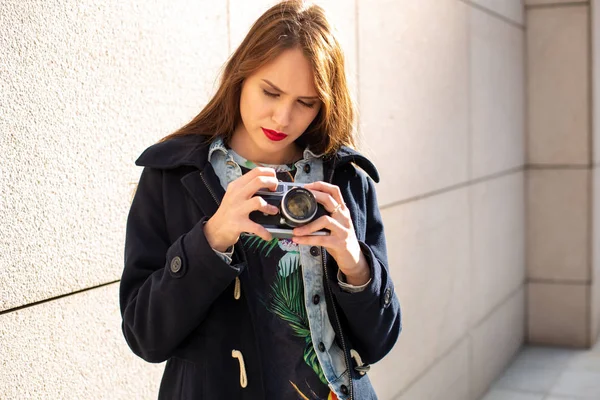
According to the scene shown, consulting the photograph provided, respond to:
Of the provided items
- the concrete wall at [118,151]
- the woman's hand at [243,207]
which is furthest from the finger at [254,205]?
the concrete wall at [118,151]

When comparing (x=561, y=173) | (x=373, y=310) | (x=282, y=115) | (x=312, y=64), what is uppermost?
(x=312, y=64)

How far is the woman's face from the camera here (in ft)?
6.48

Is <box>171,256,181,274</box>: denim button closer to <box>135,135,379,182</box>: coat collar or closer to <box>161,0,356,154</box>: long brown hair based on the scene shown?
<box>135,135,379,182</box>: coat collar

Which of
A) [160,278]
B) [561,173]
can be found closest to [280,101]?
[160,278]

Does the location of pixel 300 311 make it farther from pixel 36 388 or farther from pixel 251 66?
pixel 36 388

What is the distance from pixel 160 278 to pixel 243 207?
0.86ft

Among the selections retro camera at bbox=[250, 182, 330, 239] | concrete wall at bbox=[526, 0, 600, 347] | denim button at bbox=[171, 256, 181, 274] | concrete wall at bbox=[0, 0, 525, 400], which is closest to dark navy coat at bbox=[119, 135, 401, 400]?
denim button at bbox=[171, 256, 181, 274]

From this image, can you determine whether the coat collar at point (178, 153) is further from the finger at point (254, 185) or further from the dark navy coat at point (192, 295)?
the finger at point (254, 185)

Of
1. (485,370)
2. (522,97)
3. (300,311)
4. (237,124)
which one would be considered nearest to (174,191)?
(237,124)

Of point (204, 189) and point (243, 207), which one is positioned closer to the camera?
point (243, 207)

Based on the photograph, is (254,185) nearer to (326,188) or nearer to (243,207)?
(243,207)

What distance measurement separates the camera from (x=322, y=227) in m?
1.82

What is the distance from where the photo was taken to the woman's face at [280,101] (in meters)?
1.98

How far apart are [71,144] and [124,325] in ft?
2.15
